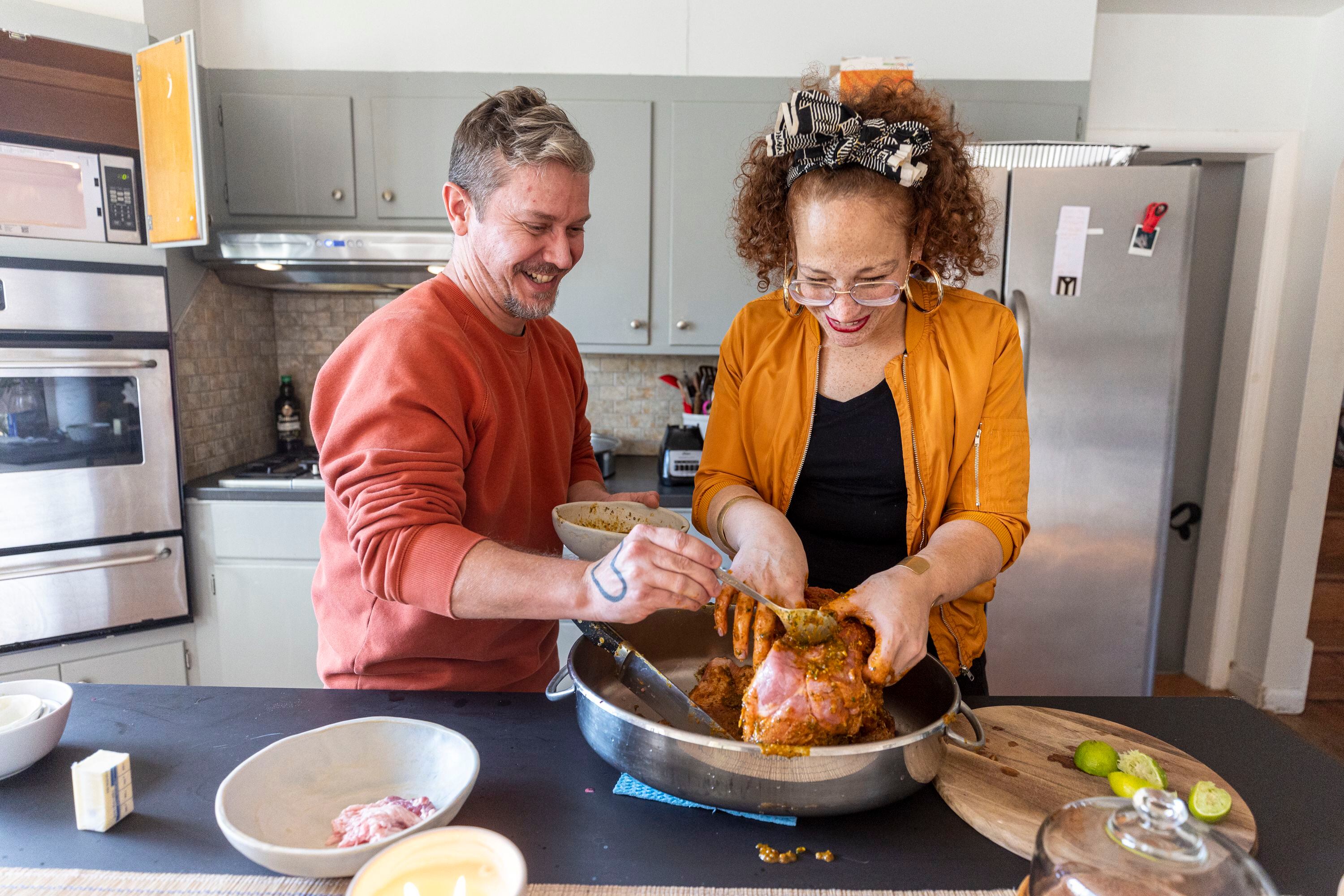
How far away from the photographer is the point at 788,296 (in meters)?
1.38

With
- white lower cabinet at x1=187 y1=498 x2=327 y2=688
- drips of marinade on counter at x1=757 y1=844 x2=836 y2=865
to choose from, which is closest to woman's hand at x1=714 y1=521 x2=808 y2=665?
drips of marinade on counter at x1=757 y1=844 x2=836 y2=865

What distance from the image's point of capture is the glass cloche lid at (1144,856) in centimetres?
59

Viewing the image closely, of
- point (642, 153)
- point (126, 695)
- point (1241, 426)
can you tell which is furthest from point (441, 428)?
point (1241, 426)

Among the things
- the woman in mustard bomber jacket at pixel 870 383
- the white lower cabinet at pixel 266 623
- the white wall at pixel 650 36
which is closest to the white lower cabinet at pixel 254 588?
the white lower cabinet at pixel 266 623

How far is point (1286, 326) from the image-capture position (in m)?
3.33

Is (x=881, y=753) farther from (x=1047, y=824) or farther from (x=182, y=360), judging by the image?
(x=182, y=360)

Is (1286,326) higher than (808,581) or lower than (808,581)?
higher

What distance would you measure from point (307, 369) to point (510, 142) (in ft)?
8.84

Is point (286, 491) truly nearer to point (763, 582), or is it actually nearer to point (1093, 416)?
point (763, 582)

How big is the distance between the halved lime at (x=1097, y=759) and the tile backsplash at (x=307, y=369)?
2.49 m

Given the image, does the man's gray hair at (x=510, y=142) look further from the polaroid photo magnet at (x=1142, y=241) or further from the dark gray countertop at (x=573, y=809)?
the polaroid photo magnet at (x=1142, y=241)

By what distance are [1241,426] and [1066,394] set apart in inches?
54.1

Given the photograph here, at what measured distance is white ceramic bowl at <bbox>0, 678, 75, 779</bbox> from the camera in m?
0.98

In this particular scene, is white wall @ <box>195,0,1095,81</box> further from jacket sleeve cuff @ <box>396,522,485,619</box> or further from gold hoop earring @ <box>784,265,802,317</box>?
jacket sleeve cuff @ <box>396,522,485,619</box>
